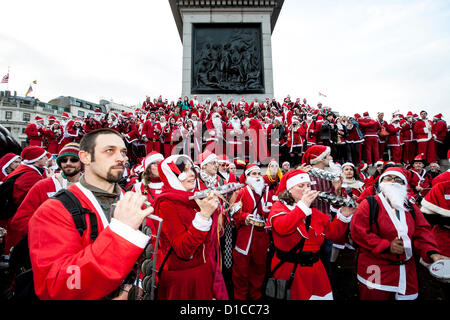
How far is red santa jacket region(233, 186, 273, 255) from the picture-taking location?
4617mm

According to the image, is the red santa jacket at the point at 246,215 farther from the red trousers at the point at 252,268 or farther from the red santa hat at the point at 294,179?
the red santa hat at the point at 294,179

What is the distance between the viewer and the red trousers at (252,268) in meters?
4.60

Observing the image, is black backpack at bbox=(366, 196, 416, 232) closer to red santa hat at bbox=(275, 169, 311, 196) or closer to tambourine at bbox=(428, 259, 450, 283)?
tambourine at bbox=(428, 259, 450, 283)

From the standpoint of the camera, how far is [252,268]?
15.7 feet

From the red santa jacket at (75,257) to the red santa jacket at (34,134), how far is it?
1433 cm

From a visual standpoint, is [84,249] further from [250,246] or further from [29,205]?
[250,246]

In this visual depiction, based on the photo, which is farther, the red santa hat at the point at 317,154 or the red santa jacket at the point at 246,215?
the red santa jacket at the point at 246,215

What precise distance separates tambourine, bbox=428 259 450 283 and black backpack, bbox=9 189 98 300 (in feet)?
11.2

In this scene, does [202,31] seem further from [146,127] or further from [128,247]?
[128,247]

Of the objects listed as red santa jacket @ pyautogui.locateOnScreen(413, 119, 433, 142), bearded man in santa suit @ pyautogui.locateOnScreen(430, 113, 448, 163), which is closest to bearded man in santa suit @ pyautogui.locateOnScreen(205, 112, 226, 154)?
red santa jacket @ pyautogui.locateOnScreen(413, 119, 433, 142)

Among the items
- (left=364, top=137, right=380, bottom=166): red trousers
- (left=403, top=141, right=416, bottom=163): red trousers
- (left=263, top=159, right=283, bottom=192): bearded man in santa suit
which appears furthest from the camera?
(left=403, top=141, right=416, bottom=163): red trousers

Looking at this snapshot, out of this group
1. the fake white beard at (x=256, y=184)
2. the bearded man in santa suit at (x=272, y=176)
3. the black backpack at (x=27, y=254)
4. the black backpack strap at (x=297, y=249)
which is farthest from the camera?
the bearded man in santa suit at (x=272, y=176)

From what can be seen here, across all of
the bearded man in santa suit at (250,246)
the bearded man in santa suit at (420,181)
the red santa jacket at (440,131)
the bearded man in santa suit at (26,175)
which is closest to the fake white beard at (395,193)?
the bearded man in santa suit at (250,246)
